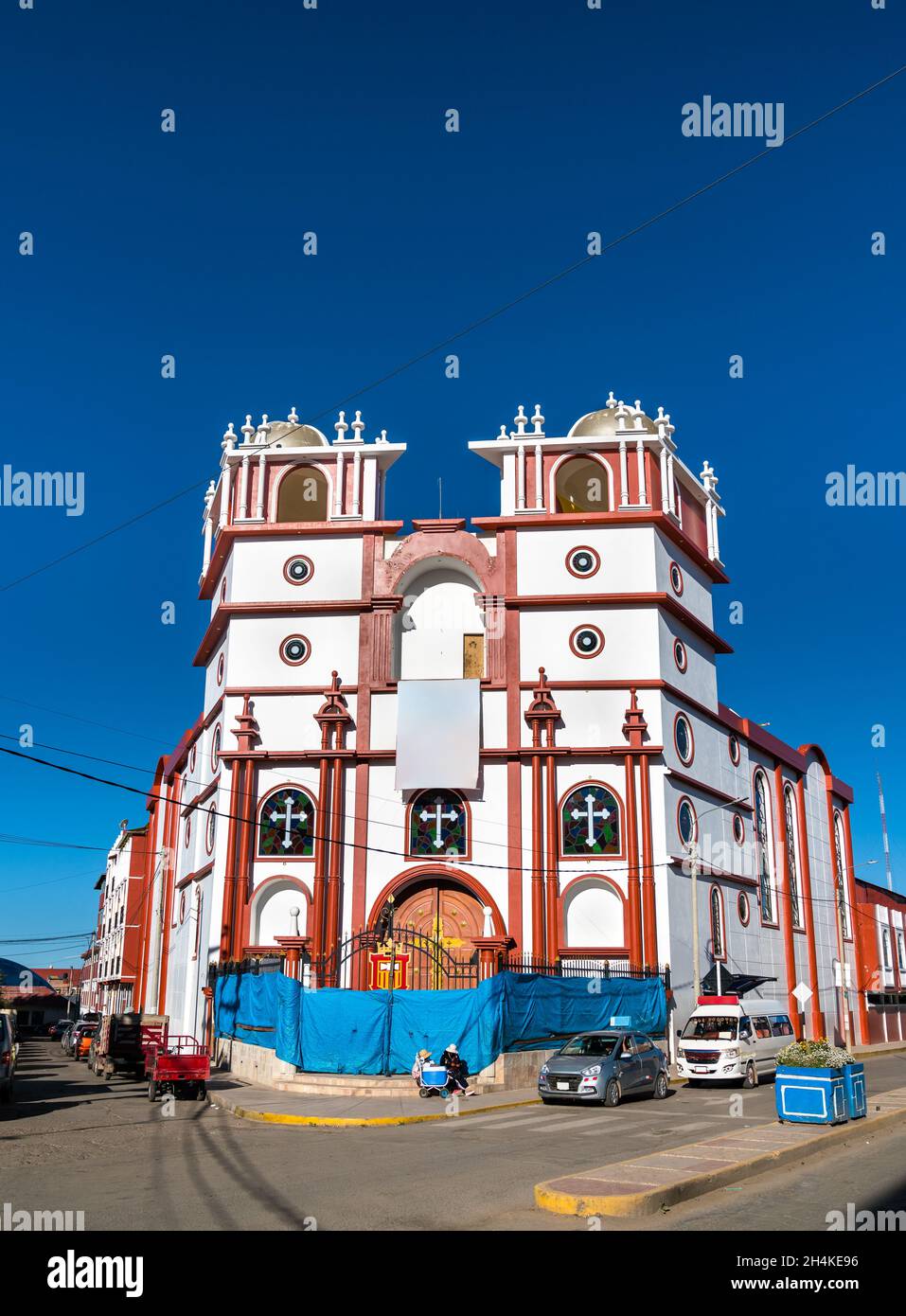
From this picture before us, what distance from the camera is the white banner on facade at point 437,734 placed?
36.7m

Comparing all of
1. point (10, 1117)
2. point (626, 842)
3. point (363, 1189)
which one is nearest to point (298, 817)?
point (626, 842)

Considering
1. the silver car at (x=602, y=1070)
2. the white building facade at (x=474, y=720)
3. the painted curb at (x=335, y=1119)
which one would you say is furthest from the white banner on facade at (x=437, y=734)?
the painted curb at (x=335, y=1119)

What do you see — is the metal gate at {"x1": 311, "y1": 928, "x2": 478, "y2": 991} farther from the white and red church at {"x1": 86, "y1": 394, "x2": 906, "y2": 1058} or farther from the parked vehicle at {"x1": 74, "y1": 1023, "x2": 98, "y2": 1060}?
the parked vehicle at {"x1": 74, "y1": 1023, "x2": 98, "y2": 1060}

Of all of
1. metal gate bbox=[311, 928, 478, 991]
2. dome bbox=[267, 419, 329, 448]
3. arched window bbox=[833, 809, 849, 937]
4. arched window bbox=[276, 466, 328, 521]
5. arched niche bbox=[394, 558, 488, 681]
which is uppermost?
dome bbox=[267, 419, 329, 448]

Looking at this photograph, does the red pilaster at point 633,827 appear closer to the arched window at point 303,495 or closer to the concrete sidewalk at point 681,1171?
the arched window at point 303,495

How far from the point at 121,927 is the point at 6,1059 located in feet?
166

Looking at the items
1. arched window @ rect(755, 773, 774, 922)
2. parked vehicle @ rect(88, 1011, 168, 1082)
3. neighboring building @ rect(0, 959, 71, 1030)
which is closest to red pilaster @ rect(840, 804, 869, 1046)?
arched window @ rect(755, 773, 774, 922)

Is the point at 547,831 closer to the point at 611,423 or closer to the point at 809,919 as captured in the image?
the point at 611,423

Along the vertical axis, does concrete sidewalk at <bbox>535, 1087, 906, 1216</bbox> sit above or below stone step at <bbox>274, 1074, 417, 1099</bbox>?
above

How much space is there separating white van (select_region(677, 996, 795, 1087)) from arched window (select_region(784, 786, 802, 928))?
1746 centimetres

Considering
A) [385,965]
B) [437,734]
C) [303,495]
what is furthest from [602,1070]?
[303,495]

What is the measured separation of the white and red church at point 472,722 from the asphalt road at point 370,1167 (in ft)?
38.2

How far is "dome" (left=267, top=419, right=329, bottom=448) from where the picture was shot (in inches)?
1699
